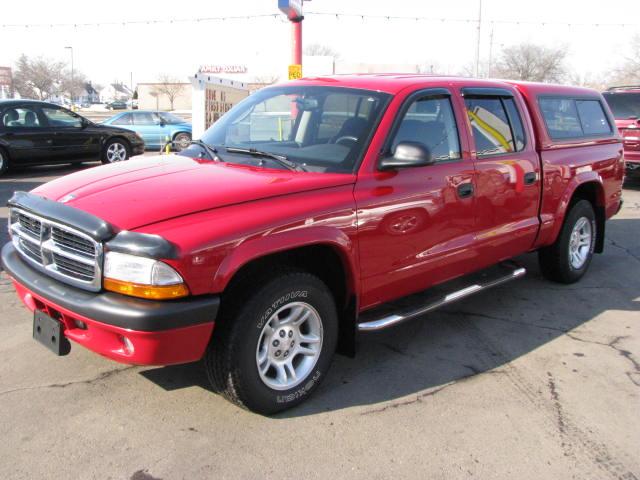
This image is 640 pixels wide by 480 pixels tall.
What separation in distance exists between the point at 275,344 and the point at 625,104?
11469 millimetres

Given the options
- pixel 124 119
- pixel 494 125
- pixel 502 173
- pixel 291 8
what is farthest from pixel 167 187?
pixel 124 119

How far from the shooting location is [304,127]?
404cm

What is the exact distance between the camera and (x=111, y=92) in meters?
132

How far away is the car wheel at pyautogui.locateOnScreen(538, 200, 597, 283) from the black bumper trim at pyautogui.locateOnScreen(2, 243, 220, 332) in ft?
13.0

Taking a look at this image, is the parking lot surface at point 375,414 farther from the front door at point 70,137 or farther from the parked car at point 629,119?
the front door at point 70,137

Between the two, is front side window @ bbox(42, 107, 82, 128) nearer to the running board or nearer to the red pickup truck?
the red pickup truck

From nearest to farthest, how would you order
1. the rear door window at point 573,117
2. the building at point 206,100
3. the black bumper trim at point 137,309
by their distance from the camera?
1. the black bumper trim at point 137,309
2. the rear door window at point 573,117
3. the building at point 206,100

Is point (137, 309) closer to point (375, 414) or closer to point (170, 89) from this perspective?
point (375, 414)

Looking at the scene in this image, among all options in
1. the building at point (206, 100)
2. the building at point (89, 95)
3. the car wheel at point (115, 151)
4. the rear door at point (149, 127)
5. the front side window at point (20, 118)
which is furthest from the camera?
the building at point (89, 95)

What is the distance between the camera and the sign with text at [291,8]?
10.4 meters

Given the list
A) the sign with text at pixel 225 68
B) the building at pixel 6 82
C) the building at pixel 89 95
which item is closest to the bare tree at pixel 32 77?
the building at pixel 6 82

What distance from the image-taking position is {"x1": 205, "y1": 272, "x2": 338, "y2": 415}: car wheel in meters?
3.07

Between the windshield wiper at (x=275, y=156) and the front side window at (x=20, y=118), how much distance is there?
9.60 meters

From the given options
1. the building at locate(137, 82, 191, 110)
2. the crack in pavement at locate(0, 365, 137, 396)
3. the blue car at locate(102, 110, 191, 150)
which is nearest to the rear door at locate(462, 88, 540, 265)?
the crack in pavement at locate(0, 365, 137, 396)
